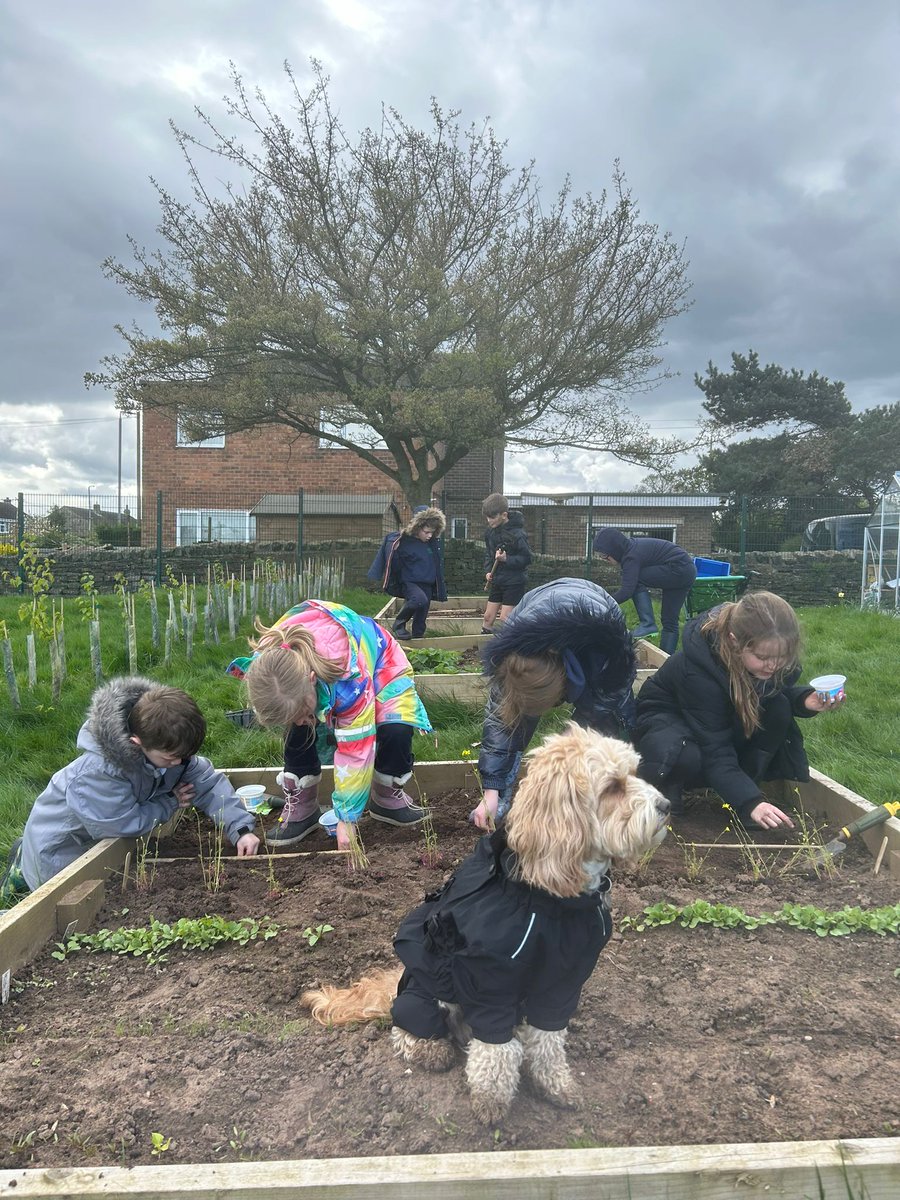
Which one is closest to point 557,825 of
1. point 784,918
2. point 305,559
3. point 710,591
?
point 784,918

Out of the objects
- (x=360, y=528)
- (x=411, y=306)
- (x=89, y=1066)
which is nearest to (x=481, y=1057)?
(x=89, y=1066)

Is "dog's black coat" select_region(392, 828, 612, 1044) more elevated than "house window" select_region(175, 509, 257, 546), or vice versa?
"house window" select_region(175, 509, 257, 546)

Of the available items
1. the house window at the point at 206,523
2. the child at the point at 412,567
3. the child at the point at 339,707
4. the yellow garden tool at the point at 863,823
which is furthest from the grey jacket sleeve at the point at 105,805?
the house window at the point at 206,523

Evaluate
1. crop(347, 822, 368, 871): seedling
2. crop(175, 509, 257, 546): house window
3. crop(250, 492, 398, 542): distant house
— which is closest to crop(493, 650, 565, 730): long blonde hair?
crop(347, 822, 368, 871): seedling

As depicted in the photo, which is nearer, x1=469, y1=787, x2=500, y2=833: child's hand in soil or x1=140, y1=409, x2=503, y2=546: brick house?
x1=469, y1=787, x2=500, y2=833: child's hand in soil

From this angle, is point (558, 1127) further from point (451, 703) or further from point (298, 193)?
point (298, 193)

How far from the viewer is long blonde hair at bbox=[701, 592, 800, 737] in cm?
346

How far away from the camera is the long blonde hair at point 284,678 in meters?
3.02

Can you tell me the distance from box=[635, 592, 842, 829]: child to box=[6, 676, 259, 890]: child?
6.90ft

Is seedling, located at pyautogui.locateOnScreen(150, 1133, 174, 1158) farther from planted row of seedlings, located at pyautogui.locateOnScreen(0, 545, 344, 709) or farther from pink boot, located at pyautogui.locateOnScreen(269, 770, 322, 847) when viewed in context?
planted row of seedlings, located at pyautogui.locateOnScreen(0, 545, 344, 709)

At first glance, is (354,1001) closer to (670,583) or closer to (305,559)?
(670,583)

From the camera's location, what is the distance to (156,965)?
2.75m

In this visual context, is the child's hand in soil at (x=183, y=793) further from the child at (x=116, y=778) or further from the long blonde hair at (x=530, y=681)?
the long blonde hair at (x=530, y=681)

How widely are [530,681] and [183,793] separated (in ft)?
6.20
